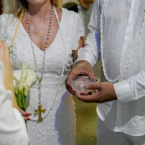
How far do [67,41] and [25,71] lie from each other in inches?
23.0

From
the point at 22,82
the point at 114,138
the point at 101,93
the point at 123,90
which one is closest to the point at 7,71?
the point at 22,82

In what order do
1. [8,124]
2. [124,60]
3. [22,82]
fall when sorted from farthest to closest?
[124,60] < [22,82] < [8,124]

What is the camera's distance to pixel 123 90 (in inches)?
57.6

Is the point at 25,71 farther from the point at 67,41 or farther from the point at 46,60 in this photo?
the point at 67,41

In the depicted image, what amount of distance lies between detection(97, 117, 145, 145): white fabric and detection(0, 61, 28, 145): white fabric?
2.77 feet

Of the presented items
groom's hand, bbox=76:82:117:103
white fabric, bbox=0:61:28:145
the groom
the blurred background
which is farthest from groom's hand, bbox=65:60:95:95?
the blurred background

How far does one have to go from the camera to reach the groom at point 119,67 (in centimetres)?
147

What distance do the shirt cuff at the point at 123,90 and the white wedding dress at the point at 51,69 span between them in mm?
563

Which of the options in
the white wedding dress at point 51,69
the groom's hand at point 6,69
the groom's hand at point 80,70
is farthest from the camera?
the white wedding dress at point 51,69

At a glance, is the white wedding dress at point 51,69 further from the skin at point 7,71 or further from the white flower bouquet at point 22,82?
the skin at point 7,71

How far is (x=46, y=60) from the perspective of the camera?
6.26ft

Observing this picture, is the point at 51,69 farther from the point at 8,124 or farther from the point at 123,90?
the point at 8,124

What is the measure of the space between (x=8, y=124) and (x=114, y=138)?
38.5 inches

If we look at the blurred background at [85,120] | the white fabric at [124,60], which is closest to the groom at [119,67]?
the white fabric at [124,60]
